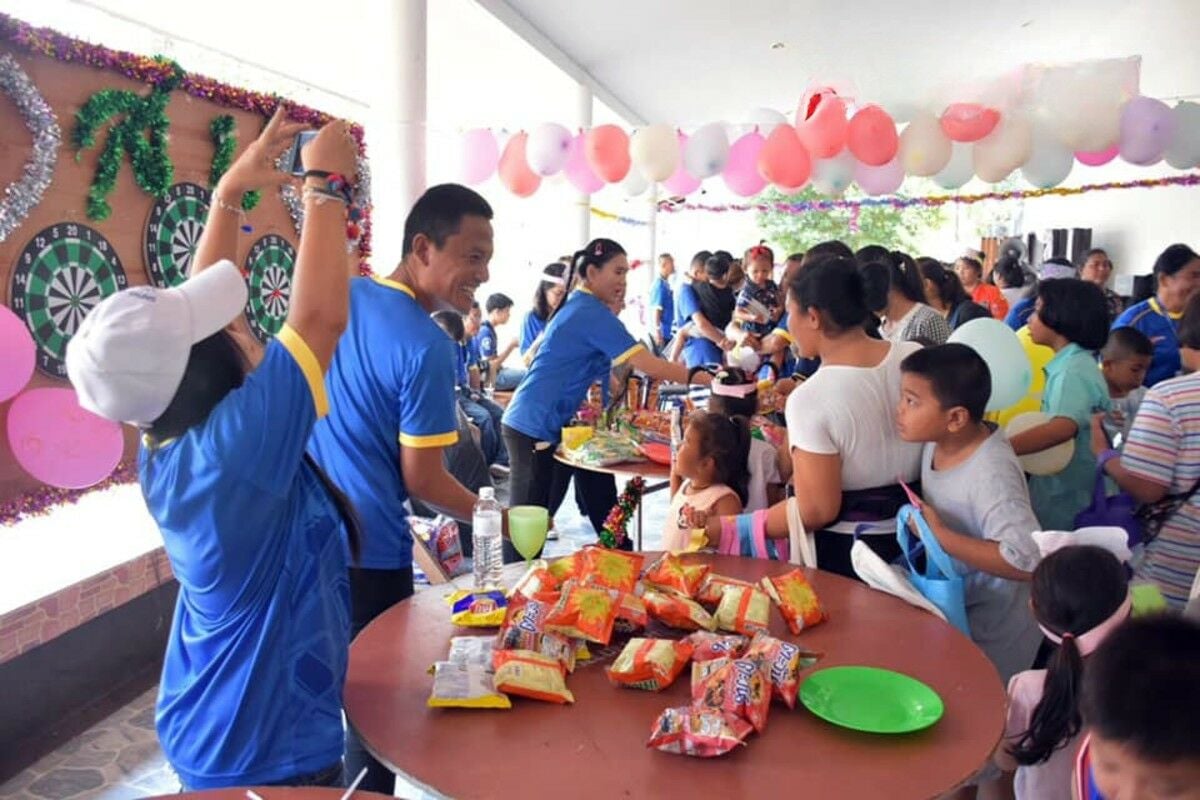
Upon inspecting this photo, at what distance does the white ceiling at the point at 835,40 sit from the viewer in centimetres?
619

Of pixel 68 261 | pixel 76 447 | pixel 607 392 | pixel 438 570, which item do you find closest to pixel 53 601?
pixel 76 447

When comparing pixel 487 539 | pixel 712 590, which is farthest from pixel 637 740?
pixel 487 539

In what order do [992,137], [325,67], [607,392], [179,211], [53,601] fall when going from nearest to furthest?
[53,601] → [179,211] → [607,392] → [992,137] → [325,67]

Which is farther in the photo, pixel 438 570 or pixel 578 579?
pixel 438 570

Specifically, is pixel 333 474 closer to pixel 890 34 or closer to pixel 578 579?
pixel 578 579

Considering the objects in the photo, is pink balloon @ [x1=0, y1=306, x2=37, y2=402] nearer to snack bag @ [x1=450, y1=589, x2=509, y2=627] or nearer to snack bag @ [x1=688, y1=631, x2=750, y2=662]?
snack bag @ [x1=450, y1=589, x2=509, y2=627]

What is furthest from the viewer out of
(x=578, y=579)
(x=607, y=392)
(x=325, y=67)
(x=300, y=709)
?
(x=325, y=67)

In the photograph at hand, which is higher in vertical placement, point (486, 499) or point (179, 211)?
point (179, 211)

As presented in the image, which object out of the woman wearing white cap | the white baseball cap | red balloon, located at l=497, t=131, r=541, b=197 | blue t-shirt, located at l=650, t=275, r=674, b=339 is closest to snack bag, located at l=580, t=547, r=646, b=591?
the woman wearing white cap

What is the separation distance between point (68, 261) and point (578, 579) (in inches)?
81.7

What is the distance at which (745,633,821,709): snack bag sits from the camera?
1.30 m

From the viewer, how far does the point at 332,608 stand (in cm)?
119

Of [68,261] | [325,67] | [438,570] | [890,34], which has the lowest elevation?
[438,570]

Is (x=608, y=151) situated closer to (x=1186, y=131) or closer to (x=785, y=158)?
(x=785, y=158)
